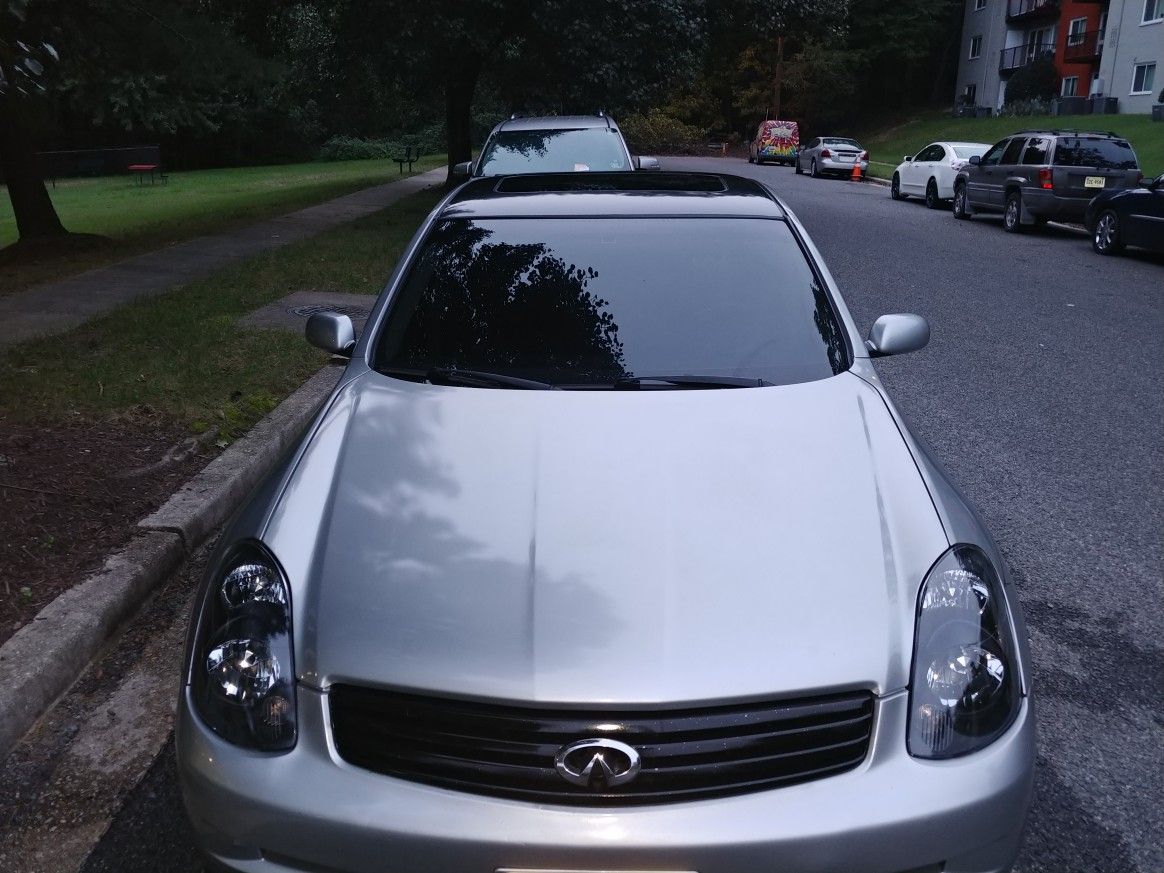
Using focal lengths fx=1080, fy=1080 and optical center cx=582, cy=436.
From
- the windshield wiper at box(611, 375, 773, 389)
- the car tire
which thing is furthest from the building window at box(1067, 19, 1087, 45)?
the windshield wiper at box(611, 375, 773, 389)

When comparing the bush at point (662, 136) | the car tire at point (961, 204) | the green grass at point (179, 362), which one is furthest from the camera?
the bush at point (662, 136)

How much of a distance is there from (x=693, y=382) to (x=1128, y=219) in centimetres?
1363

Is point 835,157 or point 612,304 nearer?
point 612,304

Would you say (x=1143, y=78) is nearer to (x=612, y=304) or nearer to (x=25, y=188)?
(x=25, y=188)

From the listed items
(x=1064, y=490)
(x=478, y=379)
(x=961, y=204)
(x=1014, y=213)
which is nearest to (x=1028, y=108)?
(x=961, y=204)

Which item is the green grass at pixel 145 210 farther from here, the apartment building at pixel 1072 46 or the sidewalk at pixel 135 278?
the apartment building at pixel 1072 46

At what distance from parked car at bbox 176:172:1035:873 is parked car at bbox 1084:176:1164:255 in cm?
1301

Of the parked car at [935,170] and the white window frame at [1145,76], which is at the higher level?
the white window frame at [1145,76]

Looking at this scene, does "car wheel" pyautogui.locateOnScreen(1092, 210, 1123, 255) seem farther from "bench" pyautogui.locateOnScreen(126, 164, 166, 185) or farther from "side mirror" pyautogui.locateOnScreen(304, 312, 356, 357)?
"bench" pyautogui.locateOnScreen(126, 164, 166, 185)

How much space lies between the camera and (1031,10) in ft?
173

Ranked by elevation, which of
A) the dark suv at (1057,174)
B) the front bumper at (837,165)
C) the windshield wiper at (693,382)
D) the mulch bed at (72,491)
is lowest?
the front bumper at (837,165)

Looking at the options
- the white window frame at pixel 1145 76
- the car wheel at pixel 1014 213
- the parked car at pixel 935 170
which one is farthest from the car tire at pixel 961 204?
the white window frame at pixel 1145 76

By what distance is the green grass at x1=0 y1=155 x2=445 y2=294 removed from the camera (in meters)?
12.9

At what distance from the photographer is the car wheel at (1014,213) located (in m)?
17.9
